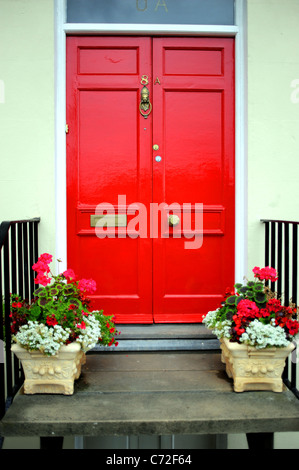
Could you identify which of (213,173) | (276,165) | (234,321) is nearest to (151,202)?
(213,173)

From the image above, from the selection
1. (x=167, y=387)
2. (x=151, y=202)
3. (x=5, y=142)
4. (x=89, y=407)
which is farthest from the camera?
(x=151, y=202)

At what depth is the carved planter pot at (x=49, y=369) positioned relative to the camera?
2.61 metres

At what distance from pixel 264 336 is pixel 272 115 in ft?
6.07

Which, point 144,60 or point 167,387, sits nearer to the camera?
point 167,387

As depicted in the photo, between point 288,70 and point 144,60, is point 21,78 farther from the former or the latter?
point 288,70

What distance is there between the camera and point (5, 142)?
349 centimetres

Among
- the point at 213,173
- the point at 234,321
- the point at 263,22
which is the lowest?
the point at 234,321

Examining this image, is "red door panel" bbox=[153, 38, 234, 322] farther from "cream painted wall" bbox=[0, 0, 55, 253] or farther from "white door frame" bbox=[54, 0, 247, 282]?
"cream painted wall" bbox=[0, 0, 55, 253]

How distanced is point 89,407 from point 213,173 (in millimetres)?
2136

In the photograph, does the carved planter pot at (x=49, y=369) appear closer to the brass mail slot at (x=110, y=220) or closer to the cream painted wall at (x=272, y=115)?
the brass mail slot at (x=110, y=220)

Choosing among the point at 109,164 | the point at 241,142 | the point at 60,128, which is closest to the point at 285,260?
the point at 241,142

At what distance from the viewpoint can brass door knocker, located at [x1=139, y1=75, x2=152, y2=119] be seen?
3.66 m

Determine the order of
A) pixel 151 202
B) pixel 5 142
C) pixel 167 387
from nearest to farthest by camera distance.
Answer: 1. pixel 167 387
2. pixel 5 142
3. pixel 151 202

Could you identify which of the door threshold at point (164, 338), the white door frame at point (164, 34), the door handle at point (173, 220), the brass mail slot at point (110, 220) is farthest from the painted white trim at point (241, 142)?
the brass mail slot at point (110, 220)
